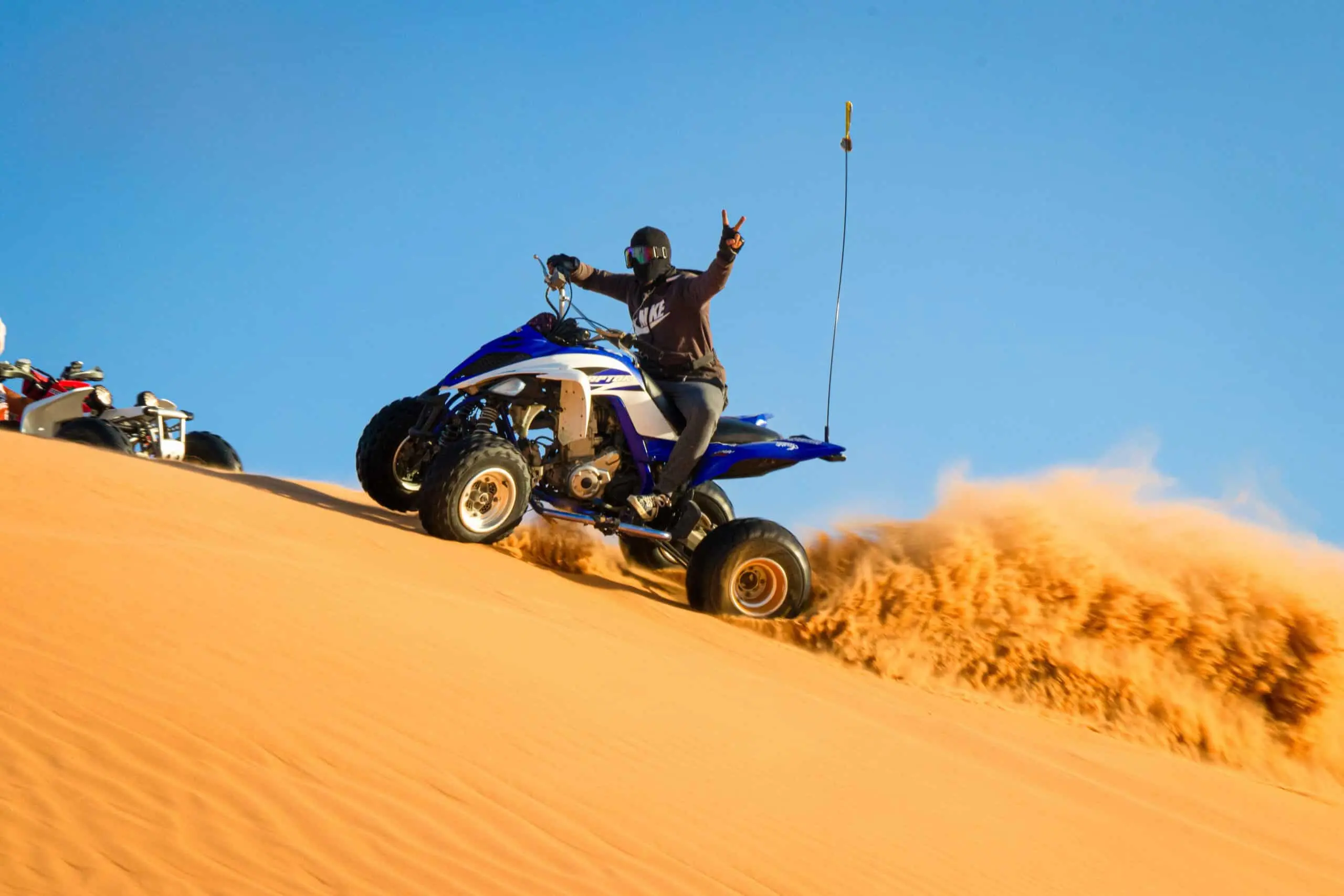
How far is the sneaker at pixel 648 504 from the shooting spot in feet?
25.5

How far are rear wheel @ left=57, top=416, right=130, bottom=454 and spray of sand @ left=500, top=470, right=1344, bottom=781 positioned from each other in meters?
4.49

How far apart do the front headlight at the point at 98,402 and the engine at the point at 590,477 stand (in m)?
6.18

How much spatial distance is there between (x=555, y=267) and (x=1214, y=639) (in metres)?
5.19

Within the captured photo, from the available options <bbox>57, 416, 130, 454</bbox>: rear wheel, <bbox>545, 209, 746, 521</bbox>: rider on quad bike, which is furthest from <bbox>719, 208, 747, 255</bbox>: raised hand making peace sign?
<bbox>57, 416, 130, 454</bbox>: rear wheel

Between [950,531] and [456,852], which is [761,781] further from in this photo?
[950,531]

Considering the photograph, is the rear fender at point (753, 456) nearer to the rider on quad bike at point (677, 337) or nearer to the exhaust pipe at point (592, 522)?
the rider on quad bike at point (677, 337)

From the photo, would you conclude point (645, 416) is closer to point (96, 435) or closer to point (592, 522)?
point (592, 522)

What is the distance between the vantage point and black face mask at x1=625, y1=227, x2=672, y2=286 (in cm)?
831

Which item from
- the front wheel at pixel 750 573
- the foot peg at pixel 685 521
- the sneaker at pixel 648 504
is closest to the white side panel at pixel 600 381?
the sneaker at pixel 648 504

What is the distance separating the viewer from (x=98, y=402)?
11539 mm

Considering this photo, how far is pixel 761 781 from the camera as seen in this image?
4.55m

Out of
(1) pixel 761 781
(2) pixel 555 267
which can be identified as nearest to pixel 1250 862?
(1) pixel 761 781

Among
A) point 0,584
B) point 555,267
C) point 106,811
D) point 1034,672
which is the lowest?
point 106,811

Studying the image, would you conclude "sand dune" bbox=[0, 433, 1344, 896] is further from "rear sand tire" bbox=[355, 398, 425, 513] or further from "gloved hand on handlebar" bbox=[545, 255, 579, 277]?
"gloved hand on handlebar" bbox=[545, 255, 579, 277]
